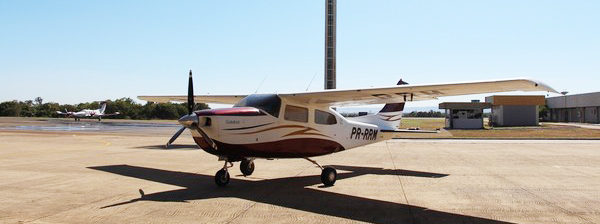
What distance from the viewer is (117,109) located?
4112 inches

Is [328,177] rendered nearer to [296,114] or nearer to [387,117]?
[296,114]

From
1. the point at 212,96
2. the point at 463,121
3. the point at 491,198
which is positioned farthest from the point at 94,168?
the point at 463,121

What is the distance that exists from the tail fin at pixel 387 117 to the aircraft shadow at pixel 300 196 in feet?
5.54

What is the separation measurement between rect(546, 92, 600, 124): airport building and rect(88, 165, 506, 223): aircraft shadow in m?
69.8

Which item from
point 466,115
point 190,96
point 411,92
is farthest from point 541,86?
point 466,115

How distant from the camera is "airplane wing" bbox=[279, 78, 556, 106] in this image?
24.8 feet

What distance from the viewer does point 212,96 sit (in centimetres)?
1382

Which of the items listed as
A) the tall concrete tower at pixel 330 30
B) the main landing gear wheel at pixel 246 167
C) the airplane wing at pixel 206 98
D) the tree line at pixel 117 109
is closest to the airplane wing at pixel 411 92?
the main landing gear wheel at pixel 246 167

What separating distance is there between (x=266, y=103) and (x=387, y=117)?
17.5 feet

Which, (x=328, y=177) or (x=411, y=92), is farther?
(x=328, y=177)

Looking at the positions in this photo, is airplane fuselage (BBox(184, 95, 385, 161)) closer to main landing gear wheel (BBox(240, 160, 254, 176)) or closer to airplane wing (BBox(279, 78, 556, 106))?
airplane wing (BBox(279, 78, 556, 106))

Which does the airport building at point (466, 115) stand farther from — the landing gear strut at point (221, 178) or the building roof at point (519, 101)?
the landing gear strut at point (221, 178)

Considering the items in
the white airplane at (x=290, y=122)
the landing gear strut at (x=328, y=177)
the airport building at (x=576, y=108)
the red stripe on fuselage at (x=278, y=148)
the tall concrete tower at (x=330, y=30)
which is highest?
the tall concrete tower at (x=330, y=30)

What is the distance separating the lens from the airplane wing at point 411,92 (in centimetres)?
757
